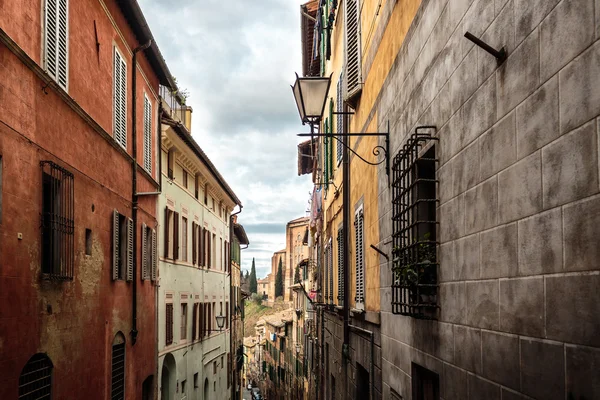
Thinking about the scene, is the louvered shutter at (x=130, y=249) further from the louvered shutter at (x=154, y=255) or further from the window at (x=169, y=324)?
the window at (x=169, y=324)

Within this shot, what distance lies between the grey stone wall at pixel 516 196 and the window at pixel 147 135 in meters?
11.4

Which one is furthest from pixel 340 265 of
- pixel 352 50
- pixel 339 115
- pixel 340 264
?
pixel 352 50

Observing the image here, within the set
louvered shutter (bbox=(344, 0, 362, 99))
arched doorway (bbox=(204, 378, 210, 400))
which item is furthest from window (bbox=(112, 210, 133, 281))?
arched doorway (bbox=(204, 378, 210, 400))

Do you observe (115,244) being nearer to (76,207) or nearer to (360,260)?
(76,207)

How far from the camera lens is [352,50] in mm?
13117

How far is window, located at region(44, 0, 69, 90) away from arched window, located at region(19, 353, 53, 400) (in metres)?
3.98

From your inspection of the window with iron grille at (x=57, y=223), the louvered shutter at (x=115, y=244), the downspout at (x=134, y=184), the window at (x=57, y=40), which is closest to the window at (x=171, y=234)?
the downspout at (x=134, y=184)

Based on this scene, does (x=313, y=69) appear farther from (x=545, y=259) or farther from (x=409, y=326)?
(x=545, y=259)

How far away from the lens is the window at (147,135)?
17562 millimetres

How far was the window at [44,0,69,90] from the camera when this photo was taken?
10016mm

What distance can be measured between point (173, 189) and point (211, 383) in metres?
11.9

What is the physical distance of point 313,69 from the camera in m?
25.6

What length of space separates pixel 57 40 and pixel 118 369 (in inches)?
283

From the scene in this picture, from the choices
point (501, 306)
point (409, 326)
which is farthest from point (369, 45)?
point (501, 306)
